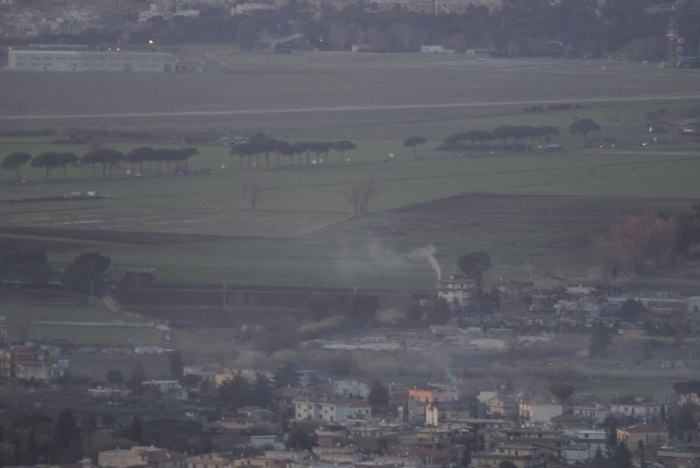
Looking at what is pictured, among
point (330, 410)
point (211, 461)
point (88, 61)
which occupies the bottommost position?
point (330, 410)

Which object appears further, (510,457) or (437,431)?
(437,431)

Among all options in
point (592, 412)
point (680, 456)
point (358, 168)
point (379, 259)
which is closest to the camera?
point (680, 456)

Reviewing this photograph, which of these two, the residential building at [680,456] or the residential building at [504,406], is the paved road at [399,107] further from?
the residential building at [680,456]

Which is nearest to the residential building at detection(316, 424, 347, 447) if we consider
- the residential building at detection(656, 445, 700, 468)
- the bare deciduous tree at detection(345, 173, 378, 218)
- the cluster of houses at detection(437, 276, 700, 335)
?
the residential building at detection(656, 445, 700, 468)

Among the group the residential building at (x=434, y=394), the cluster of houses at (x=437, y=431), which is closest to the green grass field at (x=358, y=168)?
the residential building at (x=434, y=394)

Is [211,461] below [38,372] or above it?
above

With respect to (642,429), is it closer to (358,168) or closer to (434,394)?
(434,394)

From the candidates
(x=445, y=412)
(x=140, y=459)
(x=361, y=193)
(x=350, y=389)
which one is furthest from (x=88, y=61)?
(x=140, y=459)
